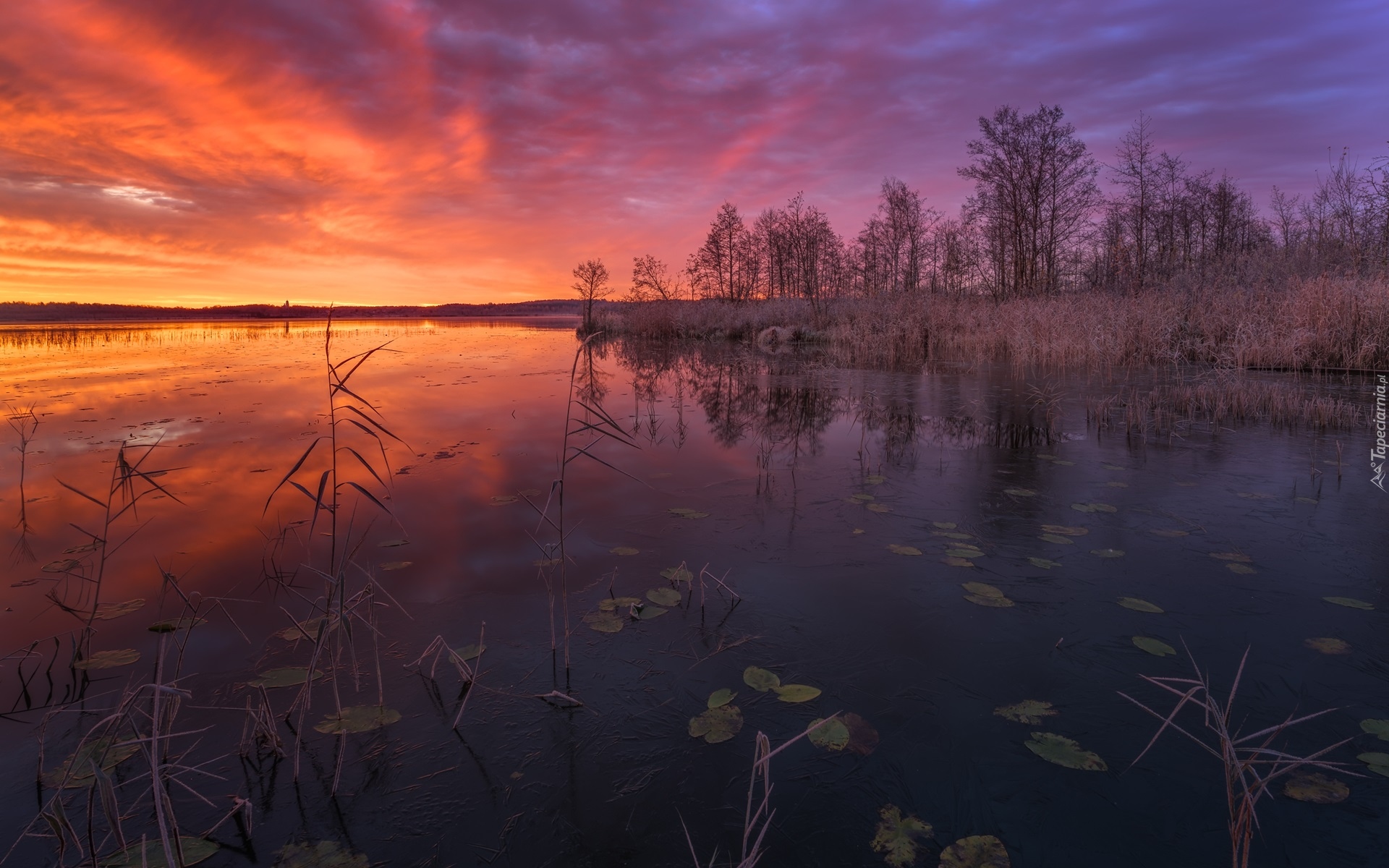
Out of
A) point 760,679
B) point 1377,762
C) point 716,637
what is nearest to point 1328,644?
point 1377,762

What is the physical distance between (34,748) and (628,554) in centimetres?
297

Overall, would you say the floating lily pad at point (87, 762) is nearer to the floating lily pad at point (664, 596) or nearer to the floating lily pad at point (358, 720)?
the floating lily pad at point (358, 720)

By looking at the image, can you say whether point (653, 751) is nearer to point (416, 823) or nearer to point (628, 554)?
point (416, 823)

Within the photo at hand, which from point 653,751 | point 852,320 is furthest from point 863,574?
point 852,320

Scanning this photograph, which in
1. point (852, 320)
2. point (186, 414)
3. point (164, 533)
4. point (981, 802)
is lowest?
point (981, 802)

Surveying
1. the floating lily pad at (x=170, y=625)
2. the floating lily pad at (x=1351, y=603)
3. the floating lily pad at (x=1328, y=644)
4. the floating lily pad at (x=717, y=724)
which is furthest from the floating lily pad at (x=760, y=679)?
the floating lily pad at (x=1351, y=603)

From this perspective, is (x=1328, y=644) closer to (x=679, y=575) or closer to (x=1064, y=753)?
(x=1064, y=753)

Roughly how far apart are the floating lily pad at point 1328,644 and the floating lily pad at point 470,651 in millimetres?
4171

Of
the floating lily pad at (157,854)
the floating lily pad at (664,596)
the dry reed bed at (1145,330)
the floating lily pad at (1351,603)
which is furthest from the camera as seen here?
the dry reed bed at (1145,330)

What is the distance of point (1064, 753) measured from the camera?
243 centimetres

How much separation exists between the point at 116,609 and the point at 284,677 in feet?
5.22

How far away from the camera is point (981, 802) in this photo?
7.26 ft

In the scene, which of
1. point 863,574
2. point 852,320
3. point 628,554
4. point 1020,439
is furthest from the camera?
point 852,320

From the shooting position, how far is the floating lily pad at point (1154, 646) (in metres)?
3.07
